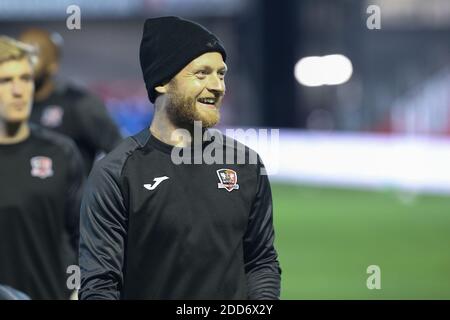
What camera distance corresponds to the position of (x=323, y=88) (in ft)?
103

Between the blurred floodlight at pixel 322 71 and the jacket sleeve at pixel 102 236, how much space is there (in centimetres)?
2617

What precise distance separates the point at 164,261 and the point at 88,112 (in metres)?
4.88

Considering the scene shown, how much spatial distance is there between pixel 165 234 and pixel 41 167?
8.05ft

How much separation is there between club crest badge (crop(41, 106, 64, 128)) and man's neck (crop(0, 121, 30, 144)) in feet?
7.96

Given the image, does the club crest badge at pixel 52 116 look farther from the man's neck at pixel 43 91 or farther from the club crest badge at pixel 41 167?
the club crest badge at pixel 41 167

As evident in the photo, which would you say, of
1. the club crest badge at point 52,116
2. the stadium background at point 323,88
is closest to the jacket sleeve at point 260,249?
the club crest badge at point 52,116

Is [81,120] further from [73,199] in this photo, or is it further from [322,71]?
[322,71]

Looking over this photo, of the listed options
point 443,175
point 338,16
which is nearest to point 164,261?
point 443,175

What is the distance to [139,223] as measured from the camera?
182 inches

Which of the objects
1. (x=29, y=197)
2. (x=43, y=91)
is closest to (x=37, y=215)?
(x=29, y=197)

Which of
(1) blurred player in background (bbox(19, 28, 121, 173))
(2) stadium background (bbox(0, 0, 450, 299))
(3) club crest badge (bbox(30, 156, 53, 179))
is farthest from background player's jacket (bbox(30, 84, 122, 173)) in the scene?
(2) stadium background (bbox(0, 0, 450, 299))

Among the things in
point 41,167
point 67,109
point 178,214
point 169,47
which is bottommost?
point 178,214

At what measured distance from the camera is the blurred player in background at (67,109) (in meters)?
9.24

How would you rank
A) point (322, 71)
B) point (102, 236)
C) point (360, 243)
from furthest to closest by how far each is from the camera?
point (322, 71) < point (360, 243) < point (102, 236)
